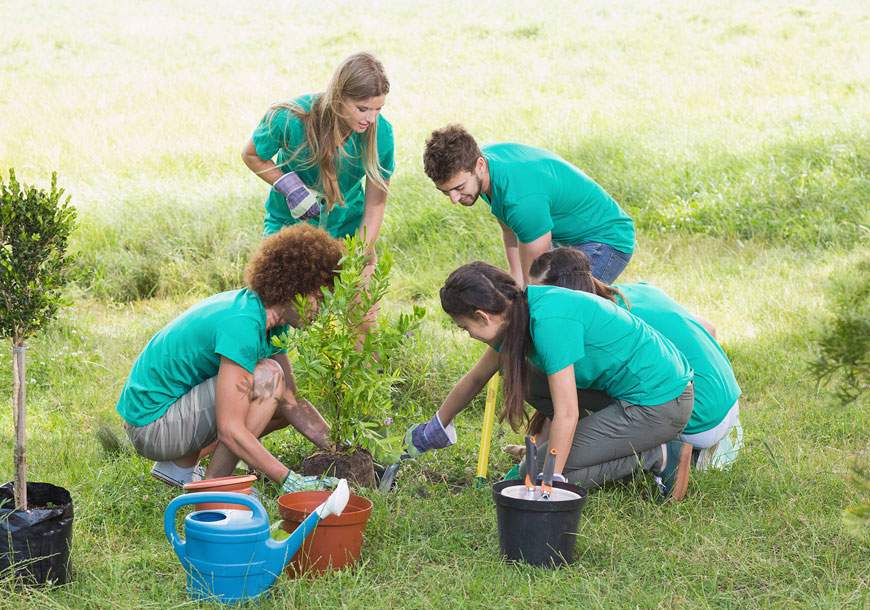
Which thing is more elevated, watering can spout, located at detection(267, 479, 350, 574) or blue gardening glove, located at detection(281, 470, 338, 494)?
watering can spout, located at detection(267, 479, 350, 574)

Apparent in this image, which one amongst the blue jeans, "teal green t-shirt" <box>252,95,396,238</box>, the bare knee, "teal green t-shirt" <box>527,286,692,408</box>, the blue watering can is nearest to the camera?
the blue watering can

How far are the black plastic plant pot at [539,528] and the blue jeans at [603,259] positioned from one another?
5.45 ft

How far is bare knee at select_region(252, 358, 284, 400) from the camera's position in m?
3.54

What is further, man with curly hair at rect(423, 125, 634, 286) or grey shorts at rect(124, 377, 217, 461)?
man with curly hair at rect(423, 125, 634, 286)

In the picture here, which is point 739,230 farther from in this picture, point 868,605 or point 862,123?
point 868,605

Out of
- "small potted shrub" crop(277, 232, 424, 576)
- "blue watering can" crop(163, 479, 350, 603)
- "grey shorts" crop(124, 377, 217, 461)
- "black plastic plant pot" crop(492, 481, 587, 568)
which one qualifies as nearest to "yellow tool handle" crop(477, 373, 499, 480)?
"small potted shrub" crop(277, 232, 424, 576)

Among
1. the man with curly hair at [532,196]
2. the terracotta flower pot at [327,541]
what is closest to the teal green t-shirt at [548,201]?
the man with curly hair at [532,196]

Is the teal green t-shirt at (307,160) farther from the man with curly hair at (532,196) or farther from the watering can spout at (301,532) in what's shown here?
the watering can spout at (301,532)

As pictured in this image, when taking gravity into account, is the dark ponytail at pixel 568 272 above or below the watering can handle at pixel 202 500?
above

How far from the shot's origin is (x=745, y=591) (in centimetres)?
287

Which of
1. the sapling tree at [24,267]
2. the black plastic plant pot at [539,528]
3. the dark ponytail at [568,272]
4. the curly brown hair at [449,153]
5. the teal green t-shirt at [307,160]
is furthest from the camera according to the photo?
the teal green t-shirt at [307,160]

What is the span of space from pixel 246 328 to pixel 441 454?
47.9 inches

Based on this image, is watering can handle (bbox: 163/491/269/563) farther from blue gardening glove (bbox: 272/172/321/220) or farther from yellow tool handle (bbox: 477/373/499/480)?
blue gardening glove (bbox: 272/172/321/220)

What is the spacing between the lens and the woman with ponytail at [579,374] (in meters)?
3.23
